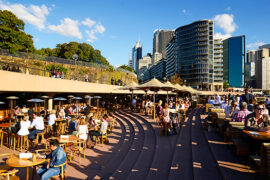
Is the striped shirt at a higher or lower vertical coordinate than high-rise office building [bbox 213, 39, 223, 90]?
lower

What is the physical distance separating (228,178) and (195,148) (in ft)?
7.31

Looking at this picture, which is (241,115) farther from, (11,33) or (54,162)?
(11,33)

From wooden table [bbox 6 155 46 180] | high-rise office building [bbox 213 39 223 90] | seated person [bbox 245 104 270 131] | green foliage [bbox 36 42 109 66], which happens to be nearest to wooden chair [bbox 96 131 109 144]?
wooden table [bbox 6 155 46 180]

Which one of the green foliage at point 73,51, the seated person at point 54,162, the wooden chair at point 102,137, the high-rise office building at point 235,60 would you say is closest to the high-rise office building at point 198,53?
the green foliage at point 73,51

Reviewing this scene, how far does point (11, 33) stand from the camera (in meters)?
30.7

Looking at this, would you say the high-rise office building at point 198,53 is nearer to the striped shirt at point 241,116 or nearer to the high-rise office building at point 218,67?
the high-rise office building at point 218,67

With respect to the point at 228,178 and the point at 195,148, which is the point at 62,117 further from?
the point at 228,178

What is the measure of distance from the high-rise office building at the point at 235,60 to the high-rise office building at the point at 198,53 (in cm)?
5572

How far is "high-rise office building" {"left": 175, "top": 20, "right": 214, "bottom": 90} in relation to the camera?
265 feet

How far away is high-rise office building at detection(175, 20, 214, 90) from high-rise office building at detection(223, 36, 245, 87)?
55.7 metres

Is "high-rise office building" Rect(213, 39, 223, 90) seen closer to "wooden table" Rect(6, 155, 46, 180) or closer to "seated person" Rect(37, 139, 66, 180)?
"seated person" Rect(37, 139, 66, 180)

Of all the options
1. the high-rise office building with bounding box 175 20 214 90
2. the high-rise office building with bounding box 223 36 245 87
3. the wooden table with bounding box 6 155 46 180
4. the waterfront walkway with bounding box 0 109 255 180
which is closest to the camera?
the wooden table with bounding box 6 155 46 180

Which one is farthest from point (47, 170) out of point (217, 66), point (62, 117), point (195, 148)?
point (217, 66)

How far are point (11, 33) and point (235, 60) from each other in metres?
137
